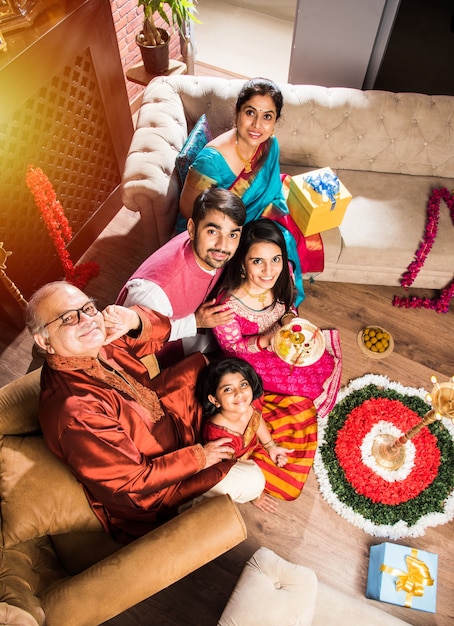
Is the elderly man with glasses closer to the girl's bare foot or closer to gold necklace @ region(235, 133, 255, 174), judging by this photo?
the girl's bare foot

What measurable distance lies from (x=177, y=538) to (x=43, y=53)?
246 cm

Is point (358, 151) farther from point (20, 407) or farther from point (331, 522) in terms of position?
point (20, 407)

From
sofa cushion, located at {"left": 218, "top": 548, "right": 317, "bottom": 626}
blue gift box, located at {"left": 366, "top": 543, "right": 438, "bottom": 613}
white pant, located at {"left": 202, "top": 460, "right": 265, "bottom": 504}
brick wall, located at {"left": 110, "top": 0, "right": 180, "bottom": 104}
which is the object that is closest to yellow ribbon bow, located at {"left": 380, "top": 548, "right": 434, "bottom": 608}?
blue gift box, located at {"left": 366, "top": 543, "right": 438, "bottom": 613}

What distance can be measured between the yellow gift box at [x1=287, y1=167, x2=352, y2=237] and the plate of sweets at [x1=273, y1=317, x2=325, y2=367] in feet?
2.30

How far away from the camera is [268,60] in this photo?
190 inches

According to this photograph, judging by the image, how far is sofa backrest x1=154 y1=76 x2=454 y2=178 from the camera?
2838 mm

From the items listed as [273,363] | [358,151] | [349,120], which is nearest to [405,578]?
[273,363]

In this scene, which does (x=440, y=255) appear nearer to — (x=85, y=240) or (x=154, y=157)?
(x=154, y=157)

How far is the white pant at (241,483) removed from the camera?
6.73 feet

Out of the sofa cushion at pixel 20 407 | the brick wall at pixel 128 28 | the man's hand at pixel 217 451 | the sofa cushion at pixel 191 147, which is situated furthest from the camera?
the brick wall at pixel 128 28

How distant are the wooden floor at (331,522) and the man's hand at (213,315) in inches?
35.9

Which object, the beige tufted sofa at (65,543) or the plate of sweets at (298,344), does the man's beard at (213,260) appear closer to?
the plate of sweets at (298,344)

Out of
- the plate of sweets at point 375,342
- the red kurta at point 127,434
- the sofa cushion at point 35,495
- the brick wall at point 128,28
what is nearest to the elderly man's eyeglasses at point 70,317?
the red kurta at point 127,434

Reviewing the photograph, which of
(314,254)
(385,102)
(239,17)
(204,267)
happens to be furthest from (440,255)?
(239,17)
